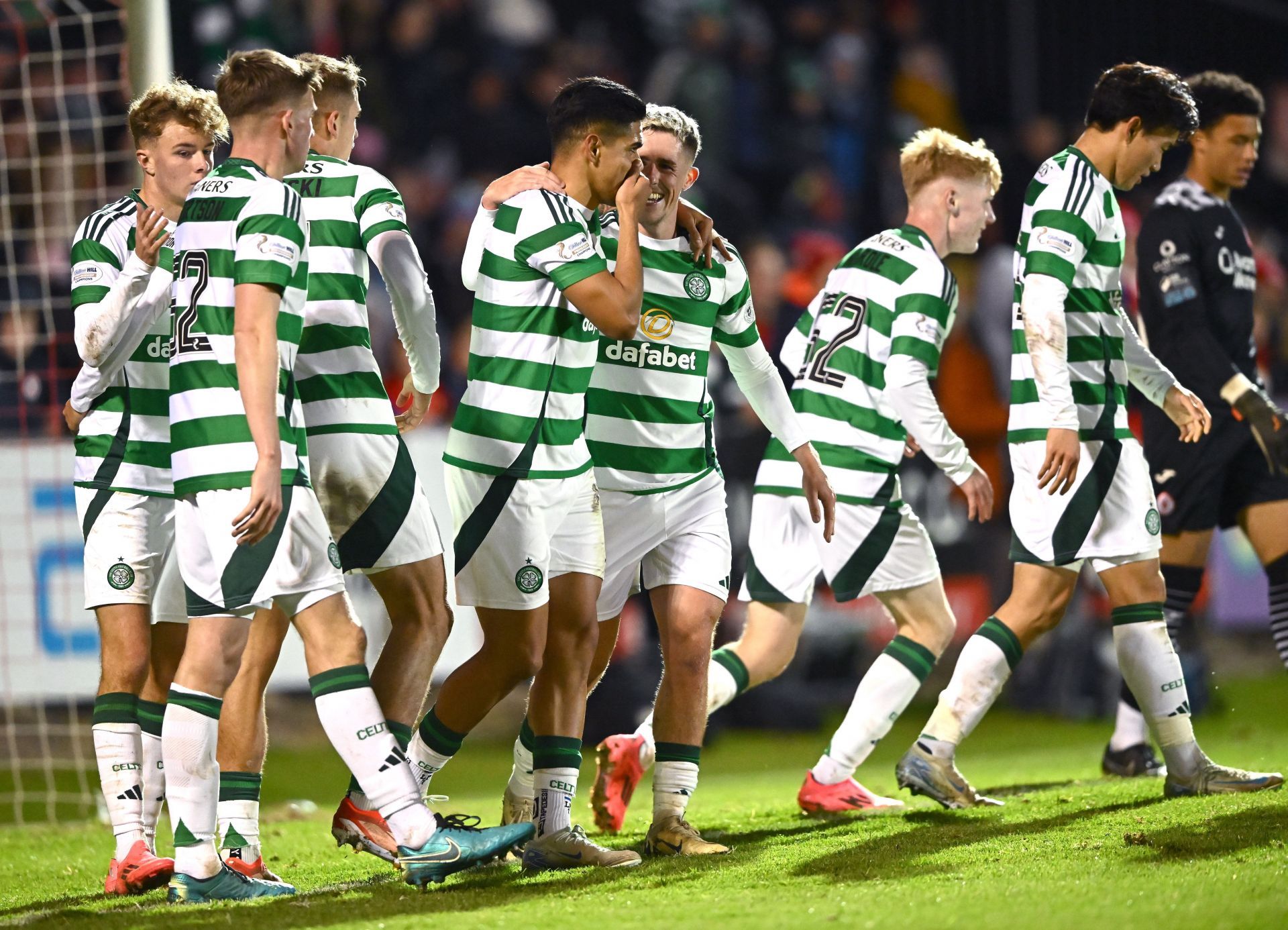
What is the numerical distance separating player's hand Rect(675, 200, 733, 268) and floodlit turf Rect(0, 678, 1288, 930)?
1.74 metres

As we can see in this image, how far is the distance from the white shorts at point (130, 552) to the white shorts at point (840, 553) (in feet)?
6.57

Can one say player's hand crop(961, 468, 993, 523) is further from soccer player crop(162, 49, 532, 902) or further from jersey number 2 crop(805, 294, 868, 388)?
soccer player crop(162, 49, 532, 902)

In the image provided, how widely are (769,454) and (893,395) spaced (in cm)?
62

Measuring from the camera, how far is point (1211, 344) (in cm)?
573

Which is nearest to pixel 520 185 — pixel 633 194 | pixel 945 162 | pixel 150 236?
pixel 633 194

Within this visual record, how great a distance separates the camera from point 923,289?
5340 millimetres

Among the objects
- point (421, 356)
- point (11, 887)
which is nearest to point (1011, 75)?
point (421, 356)

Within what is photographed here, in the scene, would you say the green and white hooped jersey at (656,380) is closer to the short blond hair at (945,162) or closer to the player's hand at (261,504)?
the player's hand at (261,504)

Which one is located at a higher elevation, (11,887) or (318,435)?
(318,435)

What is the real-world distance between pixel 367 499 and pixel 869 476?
1.95 meters

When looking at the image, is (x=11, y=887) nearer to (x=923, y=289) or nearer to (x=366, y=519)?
(x=366, y=519)

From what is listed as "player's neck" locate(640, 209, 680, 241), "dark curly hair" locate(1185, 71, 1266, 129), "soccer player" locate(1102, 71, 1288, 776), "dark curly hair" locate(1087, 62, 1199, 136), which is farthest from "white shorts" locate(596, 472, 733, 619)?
"dark curly hair" locate(1185, 71, 1266, 129)

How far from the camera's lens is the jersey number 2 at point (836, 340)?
5484 mm

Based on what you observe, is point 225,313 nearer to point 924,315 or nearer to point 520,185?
point 520,185
